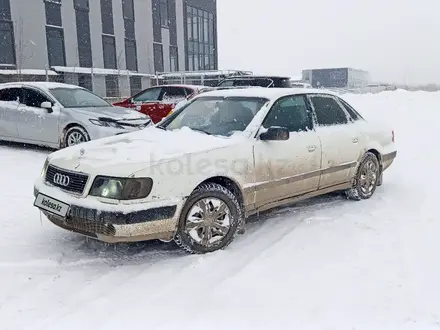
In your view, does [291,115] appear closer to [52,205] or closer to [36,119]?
[52,205]

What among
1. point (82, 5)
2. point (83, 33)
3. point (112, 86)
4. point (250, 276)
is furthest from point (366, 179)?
point (82, 5)

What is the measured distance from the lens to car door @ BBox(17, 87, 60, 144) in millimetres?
7938

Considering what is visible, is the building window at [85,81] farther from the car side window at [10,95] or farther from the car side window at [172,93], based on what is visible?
the car side window at [10,95]

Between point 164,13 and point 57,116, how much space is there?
92.4ft

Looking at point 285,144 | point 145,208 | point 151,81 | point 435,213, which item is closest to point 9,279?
point 145,208

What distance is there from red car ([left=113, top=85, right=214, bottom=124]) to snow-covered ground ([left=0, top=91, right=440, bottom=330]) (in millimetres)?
5896

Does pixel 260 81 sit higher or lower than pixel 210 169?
higher

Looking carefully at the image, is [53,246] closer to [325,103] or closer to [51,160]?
[51,160]

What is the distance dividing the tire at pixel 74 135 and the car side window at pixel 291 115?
451cm

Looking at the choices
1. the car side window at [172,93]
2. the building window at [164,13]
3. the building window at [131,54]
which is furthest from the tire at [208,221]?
the building window at [164,13]

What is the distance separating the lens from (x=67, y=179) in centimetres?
360

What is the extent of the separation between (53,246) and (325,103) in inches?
141

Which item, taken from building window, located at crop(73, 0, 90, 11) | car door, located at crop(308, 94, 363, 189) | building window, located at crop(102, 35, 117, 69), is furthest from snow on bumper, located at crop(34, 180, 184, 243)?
building window, located at crop(102, 35, 117, 69)

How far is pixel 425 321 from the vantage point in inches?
109
